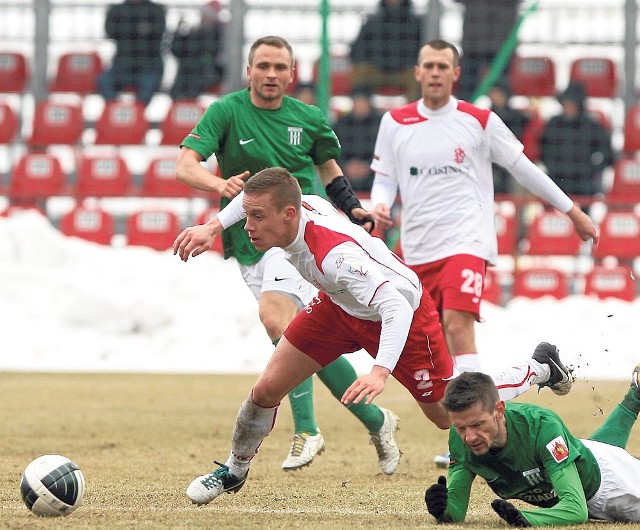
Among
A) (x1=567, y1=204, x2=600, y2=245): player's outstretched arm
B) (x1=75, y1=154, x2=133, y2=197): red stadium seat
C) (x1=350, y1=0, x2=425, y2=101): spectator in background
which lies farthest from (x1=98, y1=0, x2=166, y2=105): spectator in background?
(x1=567, y1=204, x2=600, y2=245): player's outstretched arm

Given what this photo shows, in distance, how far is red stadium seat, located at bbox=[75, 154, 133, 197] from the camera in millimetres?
17812

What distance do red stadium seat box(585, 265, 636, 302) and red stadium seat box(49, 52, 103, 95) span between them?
7.43m

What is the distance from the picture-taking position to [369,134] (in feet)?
55.8

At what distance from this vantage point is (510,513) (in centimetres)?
501

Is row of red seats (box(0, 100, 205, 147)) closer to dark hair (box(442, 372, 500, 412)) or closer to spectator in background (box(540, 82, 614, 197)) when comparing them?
spectator in background (box(540, 82, 614, 197))

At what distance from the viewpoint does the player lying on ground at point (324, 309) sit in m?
5.59

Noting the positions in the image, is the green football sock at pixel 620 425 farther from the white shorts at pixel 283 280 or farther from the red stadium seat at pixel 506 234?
the red stadium seat at pixel 506 234

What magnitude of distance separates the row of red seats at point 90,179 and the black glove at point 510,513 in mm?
12956

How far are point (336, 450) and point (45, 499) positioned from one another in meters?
3.29

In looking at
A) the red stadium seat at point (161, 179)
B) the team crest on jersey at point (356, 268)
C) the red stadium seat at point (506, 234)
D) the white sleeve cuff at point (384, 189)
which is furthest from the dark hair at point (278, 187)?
the red stadium seat at point (161, 179)

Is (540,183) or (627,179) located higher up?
(540,183)

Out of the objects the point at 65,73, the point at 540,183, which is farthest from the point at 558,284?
the point at 540,183

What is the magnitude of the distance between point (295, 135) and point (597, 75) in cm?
1189

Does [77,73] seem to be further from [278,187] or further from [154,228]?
[278,187]
